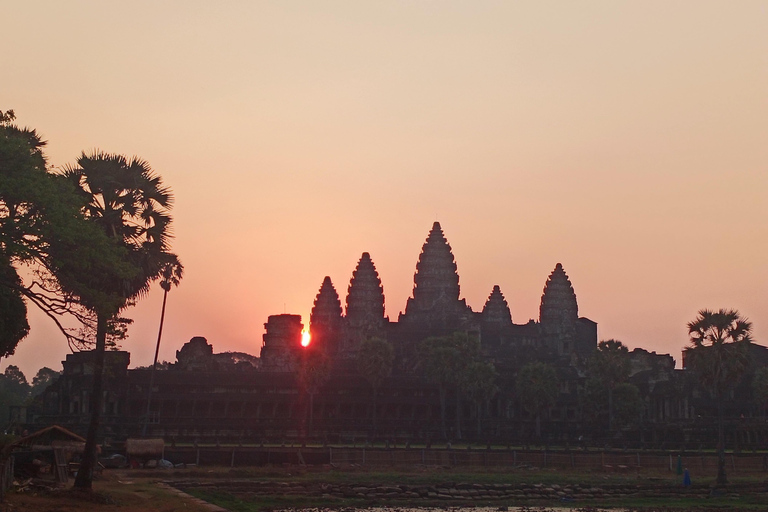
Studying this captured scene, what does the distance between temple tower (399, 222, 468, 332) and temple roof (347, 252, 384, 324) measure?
15.6 feet

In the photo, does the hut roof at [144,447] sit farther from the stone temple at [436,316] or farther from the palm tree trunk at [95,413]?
the stone temple at [436,316]

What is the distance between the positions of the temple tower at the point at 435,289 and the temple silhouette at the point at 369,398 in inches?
12.9

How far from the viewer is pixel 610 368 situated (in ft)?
322

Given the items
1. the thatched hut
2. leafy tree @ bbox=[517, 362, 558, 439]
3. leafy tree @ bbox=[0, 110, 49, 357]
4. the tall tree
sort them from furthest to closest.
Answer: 1. leafy tree @ bbox=[517, 362, 558, 439]
2. the tall tree
3. the thatched hut
4. leafy tree @ bbox=[0, 110, 49, 357]

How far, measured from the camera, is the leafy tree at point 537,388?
95250 mm

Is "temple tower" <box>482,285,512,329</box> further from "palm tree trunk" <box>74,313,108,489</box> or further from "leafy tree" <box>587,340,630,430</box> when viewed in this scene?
"palm tree trunk" <box>74,313,108,489</box>

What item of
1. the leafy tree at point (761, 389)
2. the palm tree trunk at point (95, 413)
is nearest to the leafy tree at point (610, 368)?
the leafy tree at point (761, 389)

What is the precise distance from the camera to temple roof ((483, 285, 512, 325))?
159375 millimetres

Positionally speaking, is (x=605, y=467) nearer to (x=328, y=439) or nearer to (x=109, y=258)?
(x=328, y=439)

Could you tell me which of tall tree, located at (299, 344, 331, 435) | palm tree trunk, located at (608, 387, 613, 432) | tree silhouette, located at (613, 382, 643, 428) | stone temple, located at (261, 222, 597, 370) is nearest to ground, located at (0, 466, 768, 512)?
tall tree, located at (299, 344, 331, 435)

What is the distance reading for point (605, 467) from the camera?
220 feet

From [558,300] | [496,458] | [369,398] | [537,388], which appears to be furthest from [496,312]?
[496,458]

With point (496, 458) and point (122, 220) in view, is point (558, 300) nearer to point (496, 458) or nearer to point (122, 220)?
point (496, 458)

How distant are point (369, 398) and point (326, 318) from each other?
5232cm
